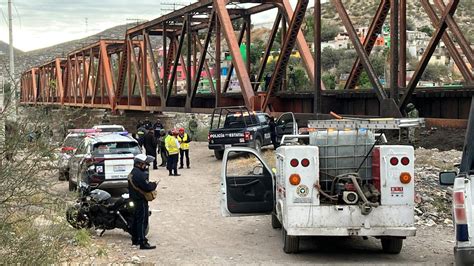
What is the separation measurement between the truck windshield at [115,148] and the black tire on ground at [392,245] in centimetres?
866

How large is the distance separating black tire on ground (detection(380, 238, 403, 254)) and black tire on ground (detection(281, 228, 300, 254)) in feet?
4.24

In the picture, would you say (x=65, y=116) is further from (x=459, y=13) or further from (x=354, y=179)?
(x=459, y=13)

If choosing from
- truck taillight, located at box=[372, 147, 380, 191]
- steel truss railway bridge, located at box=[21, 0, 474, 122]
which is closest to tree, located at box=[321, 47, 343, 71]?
steel truss railway bridge, located at box=[21, 0, 474, 122]

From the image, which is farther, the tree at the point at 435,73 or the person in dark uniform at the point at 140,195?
the tree at the point at 435,73

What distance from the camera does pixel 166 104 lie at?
39.7 meters

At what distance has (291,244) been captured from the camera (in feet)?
33.6

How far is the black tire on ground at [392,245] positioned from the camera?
1020 cm

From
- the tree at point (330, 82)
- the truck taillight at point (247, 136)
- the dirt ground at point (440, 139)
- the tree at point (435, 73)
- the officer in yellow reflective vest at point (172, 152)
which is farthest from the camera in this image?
the tree at point (435, 73)

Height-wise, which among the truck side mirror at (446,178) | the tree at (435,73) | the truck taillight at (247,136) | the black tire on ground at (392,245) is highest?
the tree at (435,73)

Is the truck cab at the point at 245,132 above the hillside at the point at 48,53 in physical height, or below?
below

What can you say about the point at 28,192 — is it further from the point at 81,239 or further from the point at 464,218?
the point at 464,218

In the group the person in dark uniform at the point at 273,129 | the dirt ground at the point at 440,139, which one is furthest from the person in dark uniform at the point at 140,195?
the person in dark uniform at the point at 273,129

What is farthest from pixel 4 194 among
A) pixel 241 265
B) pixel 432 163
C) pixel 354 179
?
pixel 432 163

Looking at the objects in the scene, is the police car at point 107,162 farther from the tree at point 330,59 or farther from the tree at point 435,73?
the tree at point 330,59
